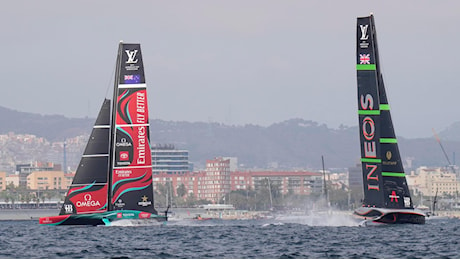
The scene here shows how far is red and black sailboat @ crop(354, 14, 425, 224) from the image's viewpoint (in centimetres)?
5394

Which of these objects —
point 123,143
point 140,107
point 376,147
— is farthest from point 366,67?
point 123,143

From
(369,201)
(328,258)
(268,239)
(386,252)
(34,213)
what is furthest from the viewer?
(34,213)

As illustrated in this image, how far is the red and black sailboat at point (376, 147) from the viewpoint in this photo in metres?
53.9

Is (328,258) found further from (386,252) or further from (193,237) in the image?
(193,237)

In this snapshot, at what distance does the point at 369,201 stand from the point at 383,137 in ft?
11.1

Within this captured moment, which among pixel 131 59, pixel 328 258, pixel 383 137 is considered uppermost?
pixel 131 59

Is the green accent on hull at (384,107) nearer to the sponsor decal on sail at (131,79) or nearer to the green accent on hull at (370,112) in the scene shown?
the green accent on hull at (370,112)

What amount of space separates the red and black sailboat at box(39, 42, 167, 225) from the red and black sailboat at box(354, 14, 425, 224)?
1117cm

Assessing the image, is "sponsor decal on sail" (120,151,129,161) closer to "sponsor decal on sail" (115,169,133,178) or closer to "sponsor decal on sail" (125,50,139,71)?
"sponsor decal on sail" (115,169,133,178)

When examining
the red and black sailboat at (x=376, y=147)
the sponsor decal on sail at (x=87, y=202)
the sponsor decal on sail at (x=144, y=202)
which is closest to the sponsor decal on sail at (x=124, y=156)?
the sponsor decal on sail at (x=144, y=202)

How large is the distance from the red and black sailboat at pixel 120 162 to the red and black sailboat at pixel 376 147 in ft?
36.6

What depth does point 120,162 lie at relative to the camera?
2251 inches

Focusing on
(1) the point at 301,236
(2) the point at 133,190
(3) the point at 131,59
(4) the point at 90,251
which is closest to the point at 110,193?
(2) the point at 133,190

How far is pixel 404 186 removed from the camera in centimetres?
5544
